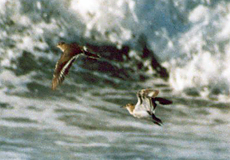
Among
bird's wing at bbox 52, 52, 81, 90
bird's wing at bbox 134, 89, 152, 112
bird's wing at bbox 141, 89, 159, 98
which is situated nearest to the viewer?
bird's wing at bbox 52, 52, 81, 90

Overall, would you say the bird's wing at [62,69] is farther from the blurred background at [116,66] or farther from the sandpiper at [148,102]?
the blurred background at [116,66]

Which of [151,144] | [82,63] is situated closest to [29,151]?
[151,144]

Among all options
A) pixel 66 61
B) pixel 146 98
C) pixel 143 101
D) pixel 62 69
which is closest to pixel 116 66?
pixel 143 101

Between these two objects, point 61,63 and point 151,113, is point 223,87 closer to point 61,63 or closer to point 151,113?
point 151,113

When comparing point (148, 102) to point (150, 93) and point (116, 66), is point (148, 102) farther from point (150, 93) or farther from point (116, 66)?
point (116, 66)

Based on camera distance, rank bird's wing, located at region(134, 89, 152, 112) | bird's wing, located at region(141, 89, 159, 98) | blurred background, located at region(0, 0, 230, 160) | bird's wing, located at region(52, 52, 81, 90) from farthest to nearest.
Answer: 1. blurred background, located at region(0, 0, 230, 160)
2. bird's wing, located at region(134, 89, 152, 112)
3. bird's wing, located at region(141, 89, 159, 98)
4. bird's wing, located at region(52, 52, 81, 90)

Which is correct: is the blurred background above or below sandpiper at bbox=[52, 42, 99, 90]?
above

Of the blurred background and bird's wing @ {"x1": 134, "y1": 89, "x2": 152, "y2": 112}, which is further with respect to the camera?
the blurred background

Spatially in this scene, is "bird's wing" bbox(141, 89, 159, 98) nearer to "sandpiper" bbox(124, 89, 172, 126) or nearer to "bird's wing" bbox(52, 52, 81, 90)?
"sandpiper" bbox(124, 89, 172, 126)

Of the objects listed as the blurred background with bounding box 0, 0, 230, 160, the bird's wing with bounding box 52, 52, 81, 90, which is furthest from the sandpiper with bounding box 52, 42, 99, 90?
the blurred background with bounding box 0, 0, 230, 160
